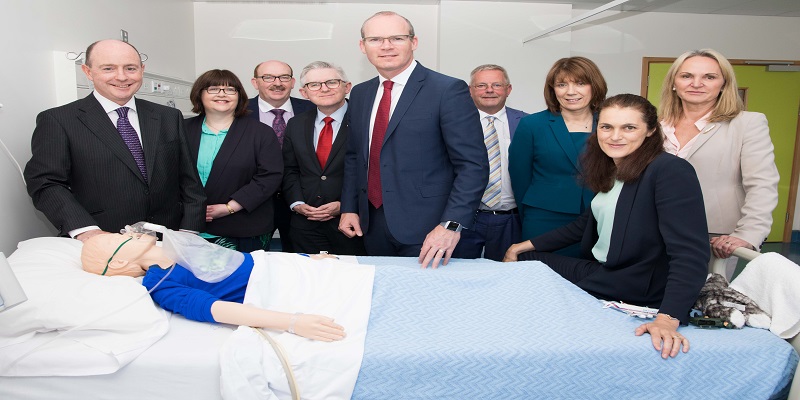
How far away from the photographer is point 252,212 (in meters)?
3.14

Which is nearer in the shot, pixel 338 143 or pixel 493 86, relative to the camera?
pixel 338 143

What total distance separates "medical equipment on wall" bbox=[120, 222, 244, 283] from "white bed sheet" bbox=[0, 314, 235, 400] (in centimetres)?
40

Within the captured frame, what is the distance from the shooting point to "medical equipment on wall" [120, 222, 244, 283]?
2.07 metres

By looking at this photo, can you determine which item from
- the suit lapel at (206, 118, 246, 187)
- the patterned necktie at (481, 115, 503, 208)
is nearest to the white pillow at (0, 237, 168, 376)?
the suit lapel at (206, 118, 246, 187)

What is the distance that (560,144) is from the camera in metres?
2.78

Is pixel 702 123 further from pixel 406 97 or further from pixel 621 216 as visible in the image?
pixel 406 97

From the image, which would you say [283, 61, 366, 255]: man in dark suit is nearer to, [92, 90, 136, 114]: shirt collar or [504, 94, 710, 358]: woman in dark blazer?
[92, 90, 136, 114]: shirt collar

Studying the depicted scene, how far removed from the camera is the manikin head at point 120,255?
2.10 m

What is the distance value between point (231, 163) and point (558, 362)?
6.57ft

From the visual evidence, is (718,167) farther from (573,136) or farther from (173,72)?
(173,72)

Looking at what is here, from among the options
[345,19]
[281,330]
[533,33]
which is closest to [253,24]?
[345,19]

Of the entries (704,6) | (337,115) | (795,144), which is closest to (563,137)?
(337,115)

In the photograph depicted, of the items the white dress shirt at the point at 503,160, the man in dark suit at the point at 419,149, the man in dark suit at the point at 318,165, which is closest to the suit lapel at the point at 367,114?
the man in dark suit at the point at 419,149

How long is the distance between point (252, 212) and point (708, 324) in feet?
7.29
